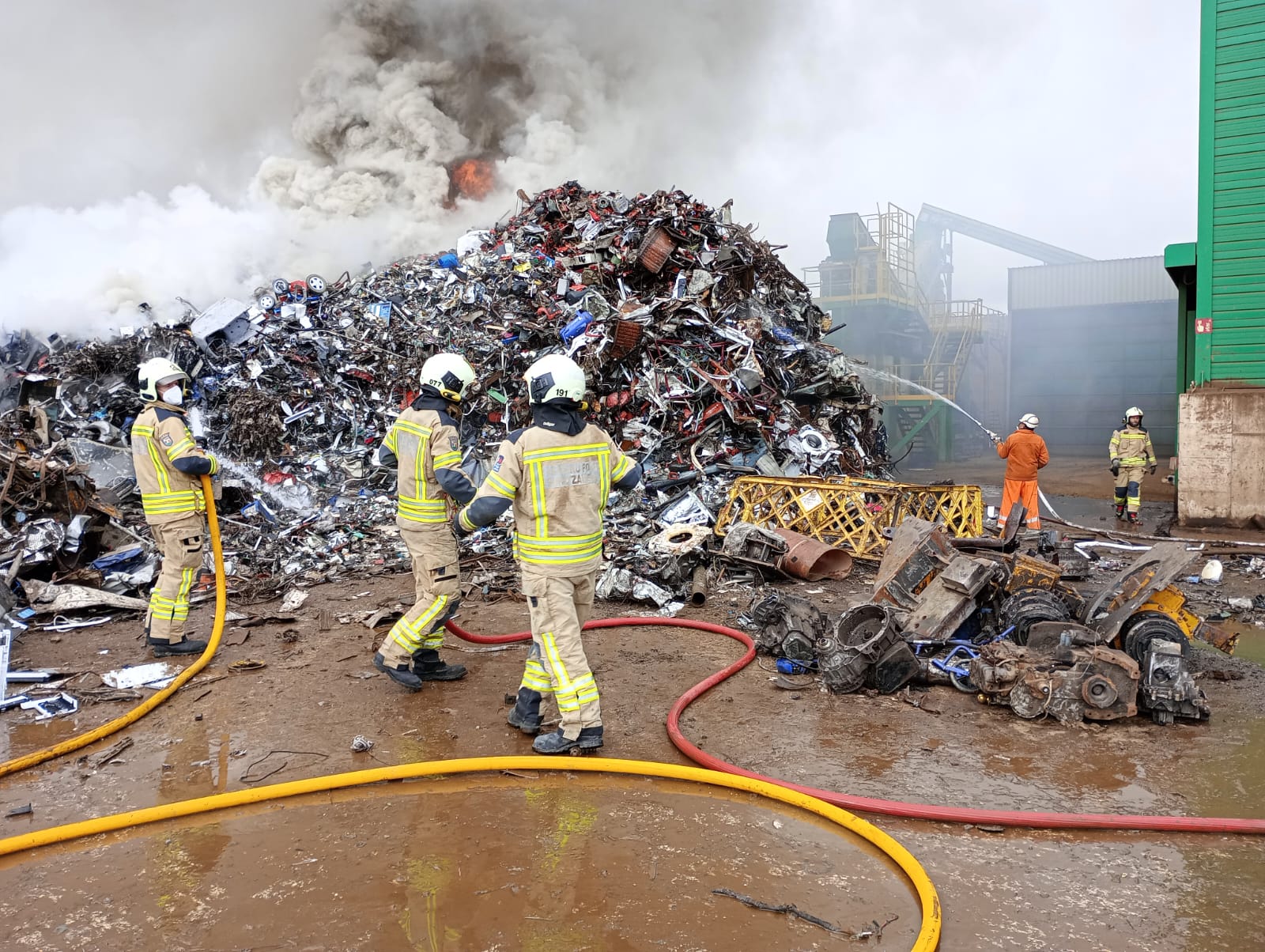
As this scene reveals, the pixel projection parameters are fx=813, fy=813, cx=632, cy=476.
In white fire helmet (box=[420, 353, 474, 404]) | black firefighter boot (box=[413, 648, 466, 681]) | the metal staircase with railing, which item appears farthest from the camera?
the metal staircase with railing

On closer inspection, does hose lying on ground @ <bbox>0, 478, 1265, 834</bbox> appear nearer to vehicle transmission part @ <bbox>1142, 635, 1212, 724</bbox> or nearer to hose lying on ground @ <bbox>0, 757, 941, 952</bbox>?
hose lying on ground @ <bbox>0, 757, 941, 952</bbox>

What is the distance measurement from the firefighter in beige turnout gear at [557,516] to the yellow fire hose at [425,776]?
0.28 metres

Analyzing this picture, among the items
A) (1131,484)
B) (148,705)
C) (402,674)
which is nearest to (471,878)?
(402,674)

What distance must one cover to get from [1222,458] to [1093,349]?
13207 mm

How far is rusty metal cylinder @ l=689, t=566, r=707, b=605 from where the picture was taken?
6.76 meters

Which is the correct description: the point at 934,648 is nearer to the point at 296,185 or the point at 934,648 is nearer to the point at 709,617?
the point at 709,617

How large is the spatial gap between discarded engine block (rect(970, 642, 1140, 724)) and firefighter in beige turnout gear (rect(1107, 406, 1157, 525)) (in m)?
6.96

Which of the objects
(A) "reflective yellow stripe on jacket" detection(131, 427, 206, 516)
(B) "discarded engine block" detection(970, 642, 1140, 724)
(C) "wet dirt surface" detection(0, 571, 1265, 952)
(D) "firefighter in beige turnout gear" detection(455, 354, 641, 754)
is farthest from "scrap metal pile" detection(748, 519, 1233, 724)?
(A) "reflective yellow stripe on jacket" detection(131, 427, 206, 516)

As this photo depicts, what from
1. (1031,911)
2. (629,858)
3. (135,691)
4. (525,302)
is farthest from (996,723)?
(525,302)

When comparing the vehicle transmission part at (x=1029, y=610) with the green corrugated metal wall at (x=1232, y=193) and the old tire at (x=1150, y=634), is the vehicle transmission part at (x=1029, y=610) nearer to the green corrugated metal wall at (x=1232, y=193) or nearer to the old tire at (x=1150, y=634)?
the old tire at (x=1150, y=634)

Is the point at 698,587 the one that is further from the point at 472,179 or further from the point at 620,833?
the point at 472,179

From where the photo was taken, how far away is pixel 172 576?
5.31 meters

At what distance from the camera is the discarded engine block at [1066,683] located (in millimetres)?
4207

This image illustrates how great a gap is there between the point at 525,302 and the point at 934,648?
361 inches
